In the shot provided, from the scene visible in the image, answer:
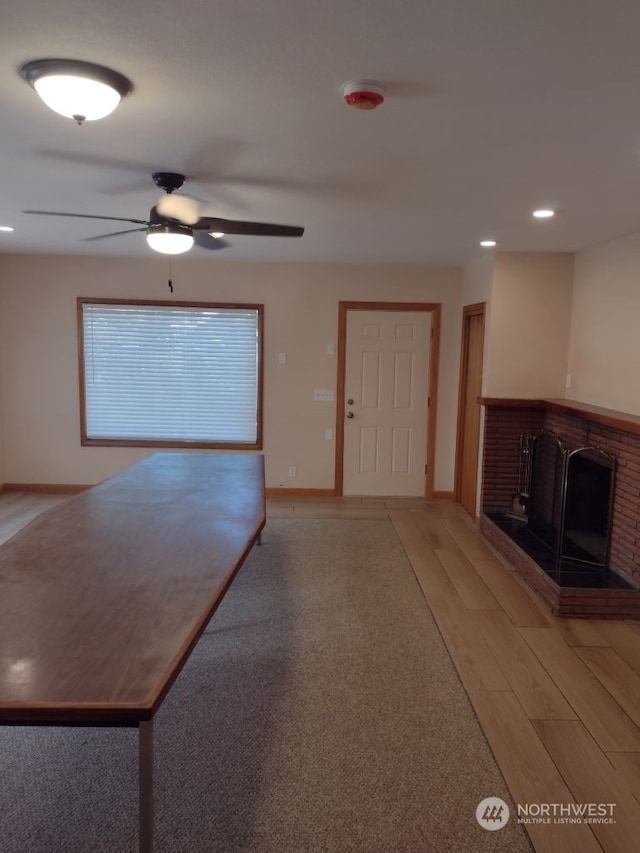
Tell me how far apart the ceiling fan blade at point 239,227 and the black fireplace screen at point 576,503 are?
2389 millimetres

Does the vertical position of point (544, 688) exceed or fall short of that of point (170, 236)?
it falls short

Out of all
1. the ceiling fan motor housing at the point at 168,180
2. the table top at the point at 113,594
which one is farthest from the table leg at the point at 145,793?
the ceiling fan motor housing at the point at 168,180

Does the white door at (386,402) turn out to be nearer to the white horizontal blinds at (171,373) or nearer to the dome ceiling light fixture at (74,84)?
the white horizontal blinds at (171,373)

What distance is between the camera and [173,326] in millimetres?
6090

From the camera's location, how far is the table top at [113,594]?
56.7 inches

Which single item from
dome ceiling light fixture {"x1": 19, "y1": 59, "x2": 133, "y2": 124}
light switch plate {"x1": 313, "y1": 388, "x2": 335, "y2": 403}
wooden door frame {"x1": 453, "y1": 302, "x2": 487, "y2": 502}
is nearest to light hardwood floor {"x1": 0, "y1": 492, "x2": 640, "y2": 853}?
wooden door frame {"x1": 453, "y1": 302, "x2": 487, "y2": 502}

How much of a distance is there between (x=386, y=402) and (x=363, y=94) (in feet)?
14.5

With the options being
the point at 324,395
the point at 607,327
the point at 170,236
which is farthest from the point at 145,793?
the point at 324,395

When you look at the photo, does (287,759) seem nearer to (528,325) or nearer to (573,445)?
(573,445)

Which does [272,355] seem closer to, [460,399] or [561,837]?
[460,399]

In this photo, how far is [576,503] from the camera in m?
4.33

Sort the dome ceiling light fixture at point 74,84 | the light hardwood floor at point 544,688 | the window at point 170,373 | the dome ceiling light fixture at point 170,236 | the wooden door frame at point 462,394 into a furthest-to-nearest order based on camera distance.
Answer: the window at point 170,373 → the wooden door frame at point 462,394 → the dome ceiling light fixture at point 170,236 → the light hardwood floor at point 544,688 → the dome ceiling light fixture at point 74,84

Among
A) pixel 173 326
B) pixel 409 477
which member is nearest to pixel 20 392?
pixel 173 326

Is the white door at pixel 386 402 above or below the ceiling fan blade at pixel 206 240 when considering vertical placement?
below
